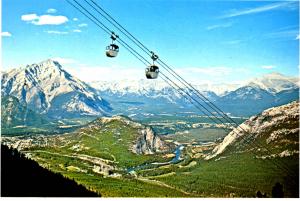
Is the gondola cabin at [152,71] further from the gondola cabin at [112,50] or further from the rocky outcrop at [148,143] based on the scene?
the rocky outcrop at [148,143]

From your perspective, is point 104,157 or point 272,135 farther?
point 104,157

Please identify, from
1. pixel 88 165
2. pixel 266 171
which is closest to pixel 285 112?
pixel 266 171

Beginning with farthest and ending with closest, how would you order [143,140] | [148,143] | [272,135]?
[148,143], [143,140], [272,135]

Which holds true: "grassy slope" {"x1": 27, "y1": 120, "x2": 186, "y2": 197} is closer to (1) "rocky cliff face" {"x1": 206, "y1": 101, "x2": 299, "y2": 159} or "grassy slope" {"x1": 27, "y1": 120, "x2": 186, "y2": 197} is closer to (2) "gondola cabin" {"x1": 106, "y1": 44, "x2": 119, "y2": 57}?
(1) "rocky cliff face" {"x1": 206, "y1": 101, "x2": 299, "y2": 159}

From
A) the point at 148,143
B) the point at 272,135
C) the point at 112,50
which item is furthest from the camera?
the point at 148,143

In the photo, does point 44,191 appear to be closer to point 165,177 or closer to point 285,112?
point 165,177

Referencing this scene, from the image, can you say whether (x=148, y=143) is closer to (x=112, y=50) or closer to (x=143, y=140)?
(x=143, y=140)

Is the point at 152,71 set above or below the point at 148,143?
above

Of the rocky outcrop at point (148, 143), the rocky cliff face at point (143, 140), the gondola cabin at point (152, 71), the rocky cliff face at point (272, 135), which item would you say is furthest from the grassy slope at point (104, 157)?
the gondola cabin at point (152, 71)

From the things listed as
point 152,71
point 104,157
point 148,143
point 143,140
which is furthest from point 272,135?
point 152,71
